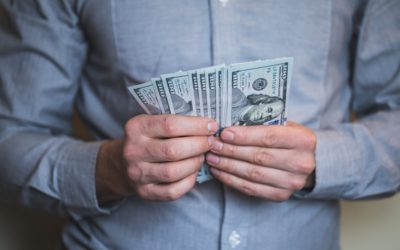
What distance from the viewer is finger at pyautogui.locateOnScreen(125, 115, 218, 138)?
732mm

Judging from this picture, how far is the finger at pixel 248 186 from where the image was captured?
804 mm

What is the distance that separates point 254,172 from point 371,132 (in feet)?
0.99

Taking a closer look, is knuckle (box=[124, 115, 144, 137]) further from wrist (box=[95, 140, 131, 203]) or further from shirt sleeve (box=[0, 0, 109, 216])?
shirt sleeve (box=[0, 0, 109, 216])

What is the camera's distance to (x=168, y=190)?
78 cm

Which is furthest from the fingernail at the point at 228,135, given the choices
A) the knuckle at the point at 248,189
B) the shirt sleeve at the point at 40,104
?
the shirt sleeve at the point at 40,104

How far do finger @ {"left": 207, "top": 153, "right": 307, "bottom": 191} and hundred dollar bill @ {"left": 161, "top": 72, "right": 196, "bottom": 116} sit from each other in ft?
0.32

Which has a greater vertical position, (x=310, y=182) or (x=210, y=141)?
(x=210, y=141)

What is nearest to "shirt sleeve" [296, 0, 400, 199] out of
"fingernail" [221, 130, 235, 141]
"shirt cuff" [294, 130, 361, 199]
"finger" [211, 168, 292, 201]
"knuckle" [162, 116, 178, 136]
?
"shirt cuff" [294, 130, 361, 199]

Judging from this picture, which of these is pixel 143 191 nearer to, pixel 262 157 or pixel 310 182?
pixel 262 157

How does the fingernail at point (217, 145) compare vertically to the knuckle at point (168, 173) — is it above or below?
above

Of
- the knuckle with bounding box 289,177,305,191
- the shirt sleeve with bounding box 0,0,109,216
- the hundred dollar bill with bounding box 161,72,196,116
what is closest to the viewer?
the hundred dollar bill with bounding box 161,72,196,116

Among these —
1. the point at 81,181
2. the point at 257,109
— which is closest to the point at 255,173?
the point at 257,109

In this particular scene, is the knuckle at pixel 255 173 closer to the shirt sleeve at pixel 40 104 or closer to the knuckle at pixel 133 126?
the knuckle at pixel 133 126

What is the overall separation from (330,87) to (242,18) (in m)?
0.25
